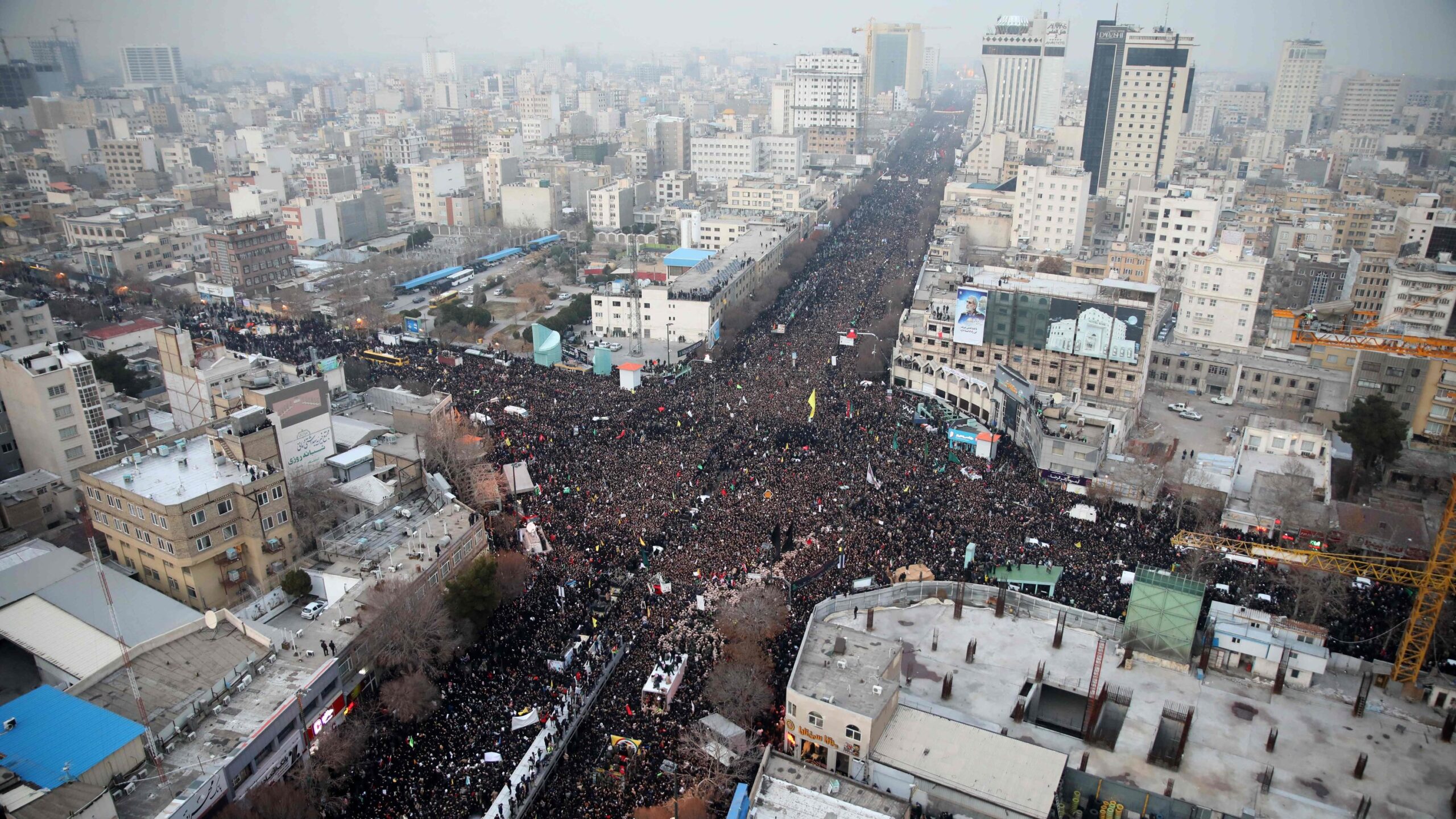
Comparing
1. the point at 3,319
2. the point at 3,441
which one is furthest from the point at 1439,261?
the point at 3,319

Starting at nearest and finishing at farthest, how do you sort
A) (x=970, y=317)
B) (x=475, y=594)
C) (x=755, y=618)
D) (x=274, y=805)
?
(x=274, y=805) < (x=755, y=618) < (x=475, y=594) < (x=970, y=317)

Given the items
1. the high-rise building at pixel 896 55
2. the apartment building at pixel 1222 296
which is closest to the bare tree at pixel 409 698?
the apartment building at pixel 1222 296

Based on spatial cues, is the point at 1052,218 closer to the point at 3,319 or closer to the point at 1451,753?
the point at 1451,753

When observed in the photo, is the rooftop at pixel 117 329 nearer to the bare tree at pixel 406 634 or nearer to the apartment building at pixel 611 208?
the bare tree at pixel 406 634

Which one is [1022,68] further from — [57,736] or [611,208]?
[57,736]

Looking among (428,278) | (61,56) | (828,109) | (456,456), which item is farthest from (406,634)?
(61,56)
